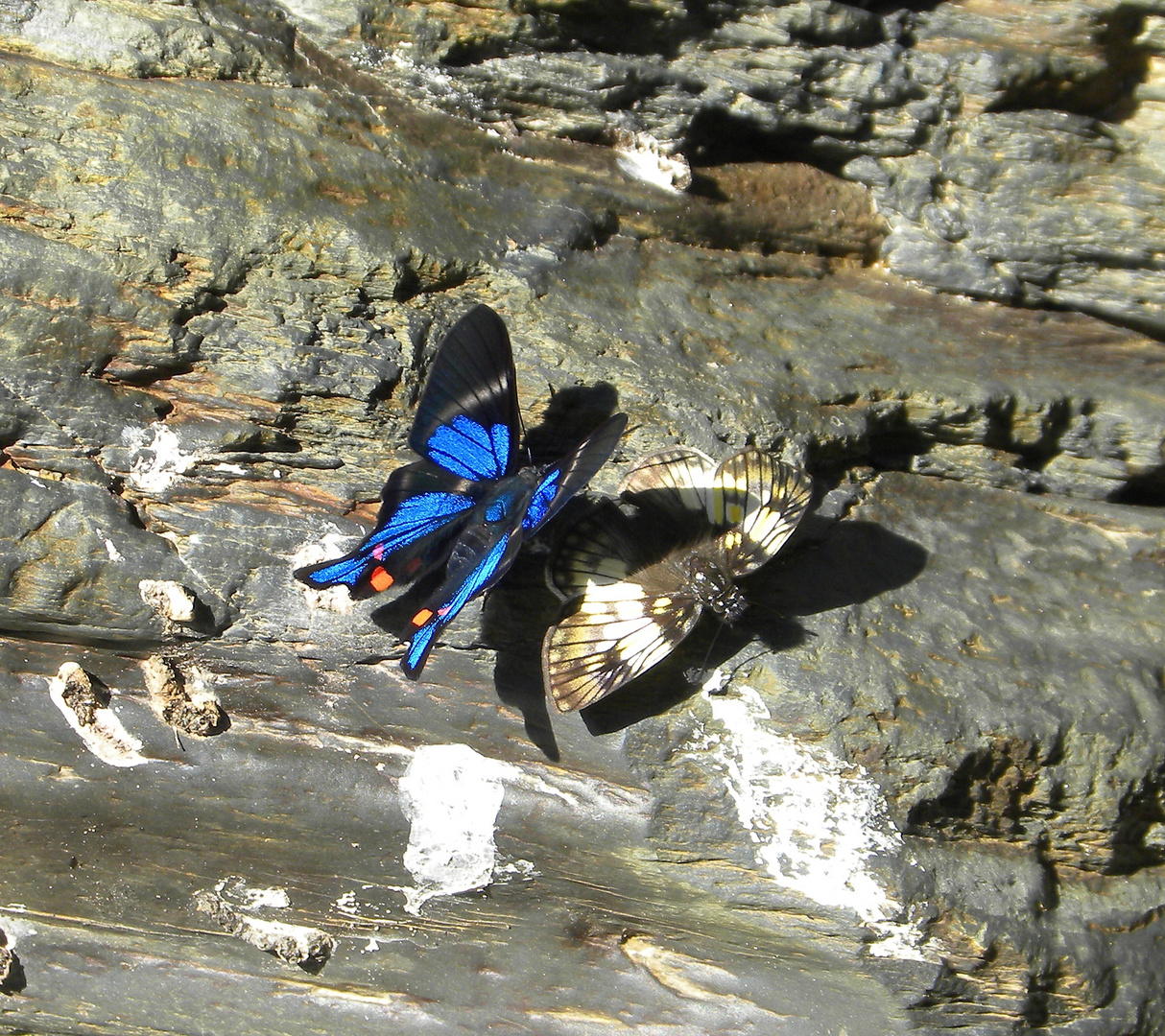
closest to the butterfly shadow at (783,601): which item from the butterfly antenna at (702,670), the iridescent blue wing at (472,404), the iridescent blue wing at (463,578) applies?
the butterfly antenna at (702,670)

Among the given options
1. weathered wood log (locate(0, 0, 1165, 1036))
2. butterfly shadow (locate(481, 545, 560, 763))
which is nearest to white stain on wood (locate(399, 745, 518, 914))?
weathered wood log (locate(0, 0, 1165, 1036))

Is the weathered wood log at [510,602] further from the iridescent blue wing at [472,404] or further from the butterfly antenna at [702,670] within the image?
the iridescent blue wing at [472,404]

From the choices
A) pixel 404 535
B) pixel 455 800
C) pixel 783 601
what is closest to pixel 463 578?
pixel 404 535

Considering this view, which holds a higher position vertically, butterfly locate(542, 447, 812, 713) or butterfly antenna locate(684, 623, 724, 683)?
butterfly locate(542, 447, 812, 713)

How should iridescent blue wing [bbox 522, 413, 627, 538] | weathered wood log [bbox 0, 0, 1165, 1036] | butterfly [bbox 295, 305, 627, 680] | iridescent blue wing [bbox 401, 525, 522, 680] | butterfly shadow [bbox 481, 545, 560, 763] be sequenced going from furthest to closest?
butterfly shadow [bbox 481, 545, 560, 763] → weathered wood log [bbox 0, 0, 1165, 1036] → butterfly [bbox 295, 305, 627, 680] → iridescent blue wing [bbox 401, 525, 522, 680] → iridescent blue wing [bbox 522, 413, 627, 538]

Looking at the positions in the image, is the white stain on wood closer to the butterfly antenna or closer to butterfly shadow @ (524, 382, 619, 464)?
the butterfly antenna

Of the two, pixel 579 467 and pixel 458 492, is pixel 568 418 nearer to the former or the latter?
pixel 458 492

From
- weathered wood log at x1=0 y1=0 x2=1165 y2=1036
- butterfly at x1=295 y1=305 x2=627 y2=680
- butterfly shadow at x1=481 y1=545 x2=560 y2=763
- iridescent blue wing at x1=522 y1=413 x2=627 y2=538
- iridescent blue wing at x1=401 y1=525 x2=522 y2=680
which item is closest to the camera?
iridescent blue wing at x1=522 y1=413 x2=627 y2=538

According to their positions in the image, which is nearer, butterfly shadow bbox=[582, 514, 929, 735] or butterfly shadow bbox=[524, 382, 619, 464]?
butterfly shadow bbox=[582, 514, 929, 735]
